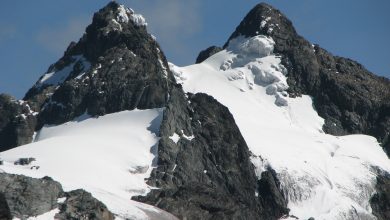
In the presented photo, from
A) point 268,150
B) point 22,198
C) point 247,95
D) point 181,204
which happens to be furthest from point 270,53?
point 22,198

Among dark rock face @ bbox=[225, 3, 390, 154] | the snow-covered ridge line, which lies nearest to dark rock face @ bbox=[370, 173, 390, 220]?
dark rock face @ bbox=[225, 3, 390, 154]

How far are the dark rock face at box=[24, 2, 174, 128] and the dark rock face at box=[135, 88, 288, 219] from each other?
41.4ft

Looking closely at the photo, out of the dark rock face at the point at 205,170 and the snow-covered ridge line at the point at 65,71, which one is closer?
the dark rock face at the point at 205,170

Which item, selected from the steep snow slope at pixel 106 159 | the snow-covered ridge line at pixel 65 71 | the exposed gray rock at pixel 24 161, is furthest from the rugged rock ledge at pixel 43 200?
the snow-covered ridge line at pixel 65 71

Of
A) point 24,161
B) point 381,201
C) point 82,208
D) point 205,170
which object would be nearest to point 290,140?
point 381,201

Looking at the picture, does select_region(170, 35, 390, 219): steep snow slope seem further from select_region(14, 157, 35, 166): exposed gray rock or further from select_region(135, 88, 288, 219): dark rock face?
select_region(14, 157, 35, 166): exposed gray rock

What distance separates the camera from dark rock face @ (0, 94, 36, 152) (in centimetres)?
16225

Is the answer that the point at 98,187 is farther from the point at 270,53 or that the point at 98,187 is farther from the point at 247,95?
the point at 270,53

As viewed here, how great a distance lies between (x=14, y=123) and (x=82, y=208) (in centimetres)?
6329

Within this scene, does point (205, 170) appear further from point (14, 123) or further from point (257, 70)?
point (257, 70)

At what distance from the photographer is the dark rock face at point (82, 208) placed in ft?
341

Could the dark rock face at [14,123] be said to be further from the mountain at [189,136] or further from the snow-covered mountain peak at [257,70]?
the snow-covered mountain peak at [257,70]

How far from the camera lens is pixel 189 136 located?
145 meters

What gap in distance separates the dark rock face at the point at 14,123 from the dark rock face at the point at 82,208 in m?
55.7
